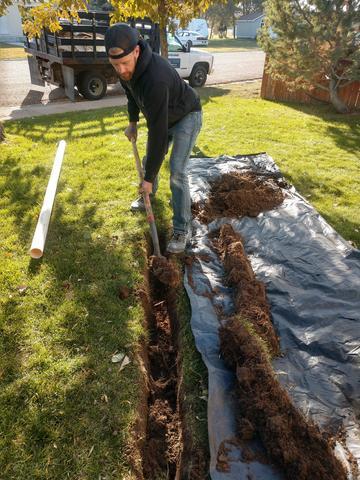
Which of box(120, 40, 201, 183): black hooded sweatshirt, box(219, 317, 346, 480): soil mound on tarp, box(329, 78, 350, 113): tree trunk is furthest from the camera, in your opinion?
box(329, 78, 350, 113): tree trunk

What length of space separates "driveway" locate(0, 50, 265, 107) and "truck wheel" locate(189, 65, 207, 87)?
102cm

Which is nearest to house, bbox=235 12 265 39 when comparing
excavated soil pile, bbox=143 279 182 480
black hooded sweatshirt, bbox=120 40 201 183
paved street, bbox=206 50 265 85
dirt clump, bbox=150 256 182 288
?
paved street, bbox=206 50 265 85

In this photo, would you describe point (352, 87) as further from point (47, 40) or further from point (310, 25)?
point (47, 40)

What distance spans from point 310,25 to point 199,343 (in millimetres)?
9435

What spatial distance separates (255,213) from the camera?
4461 millimetres

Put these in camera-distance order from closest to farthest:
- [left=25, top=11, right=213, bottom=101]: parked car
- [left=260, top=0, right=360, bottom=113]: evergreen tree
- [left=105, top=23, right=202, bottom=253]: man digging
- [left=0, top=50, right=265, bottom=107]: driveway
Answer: [left=105, top=23, right=202, bottom=253]: man digging, [left=260, top=0, right=360, bottom=113]: evergreen tree, [left=25, top=11, right=213, bottom=101]: parked car, [left=0, top=50, right=265, bottom=107]: driveway

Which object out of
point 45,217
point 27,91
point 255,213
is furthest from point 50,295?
point 27,91

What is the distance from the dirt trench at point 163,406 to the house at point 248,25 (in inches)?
2172

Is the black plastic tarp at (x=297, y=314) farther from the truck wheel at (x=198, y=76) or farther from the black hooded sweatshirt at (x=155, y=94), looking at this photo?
the truck wheel at (x=198, y=76)

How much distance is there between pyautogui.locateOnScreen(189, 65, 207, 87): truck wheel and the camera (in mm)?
12759

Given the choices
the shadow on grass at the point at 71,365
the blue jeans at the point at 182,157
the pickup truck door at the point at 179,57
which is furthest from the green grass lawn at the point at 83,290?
the pickup truck door at the point at 179,57

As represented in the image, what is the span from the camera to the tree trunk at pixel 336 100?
9.78m

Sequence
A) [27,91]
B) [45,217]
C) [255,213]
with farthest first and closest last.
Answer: [27,91] < [255,213] < [45,217]

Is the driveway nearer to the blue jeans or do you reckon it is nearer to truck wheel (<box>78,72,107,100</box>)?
truck wheel (<box>78,72,107,100</box>)
